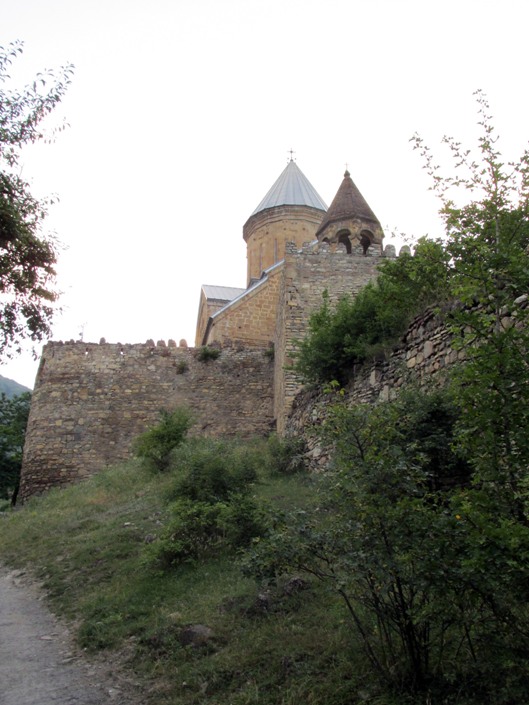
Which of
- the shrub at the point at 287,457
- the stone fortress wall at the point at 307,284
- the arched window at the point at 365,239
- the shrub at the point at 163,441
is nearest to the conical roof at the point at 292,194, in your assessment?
the arched window at the point at 365,239

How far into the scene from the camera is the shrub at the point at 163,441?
13.2m

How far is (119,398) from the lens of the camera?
58.6ft

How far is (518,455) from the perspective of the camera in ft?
10.1

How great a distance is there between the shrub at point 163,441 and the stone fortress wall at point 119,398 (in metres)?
3.68

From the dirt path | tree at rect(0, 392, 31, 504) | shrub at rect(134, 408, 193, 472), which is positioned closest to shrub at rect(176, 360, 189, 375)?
shrub at rect(134, 408, 193, 472)

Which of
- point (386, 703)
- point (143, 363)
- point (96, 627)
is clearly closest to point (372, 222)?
point (143, 363)

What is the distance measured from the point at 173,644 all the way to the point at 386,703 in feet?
7.08

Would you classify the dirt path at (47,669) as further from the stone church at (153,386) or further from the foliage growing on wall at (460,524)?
the stone church at (153,386)

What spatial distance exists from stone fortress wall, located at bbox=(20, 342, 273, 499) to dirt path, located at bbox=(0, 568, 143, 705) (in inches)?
426

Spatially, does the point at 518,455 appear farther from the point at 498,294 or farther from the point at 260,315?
the point at 260,315

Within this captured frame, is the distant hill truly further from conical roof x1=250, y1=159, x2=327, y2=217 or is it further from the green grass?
the green grass

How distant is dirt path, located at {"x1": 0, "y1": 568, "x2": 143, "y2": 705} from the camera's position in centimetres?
431

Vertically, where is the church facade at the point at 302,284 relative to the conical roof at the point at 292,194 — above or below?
below

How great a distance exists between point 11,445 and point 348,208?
46.9 ft
